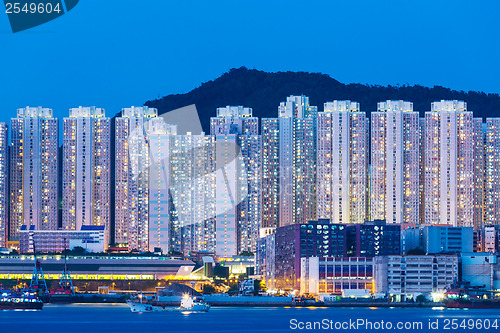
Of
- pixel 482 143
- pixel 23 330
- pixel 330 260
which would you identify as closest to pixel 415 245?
pixel 330 260

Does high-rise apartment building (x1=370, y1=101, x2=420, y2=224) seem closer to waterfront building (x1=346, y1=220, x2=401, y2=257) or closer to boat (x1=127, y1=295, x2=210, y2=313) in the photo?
waterfront building (x1=346, y1=220, x2=401, y2=257)

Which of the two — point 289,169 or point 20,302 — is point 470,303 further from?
point 20,302

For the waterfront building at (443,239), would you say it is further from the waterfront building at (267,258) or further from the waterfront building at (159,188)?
the waterfront building at (159,188)

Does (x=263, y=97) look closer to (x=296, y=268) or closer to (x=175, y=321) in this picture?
(x=296, y=268)

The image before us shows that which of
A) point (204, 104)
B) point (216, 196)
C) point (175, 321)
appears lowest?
point (175, 321)

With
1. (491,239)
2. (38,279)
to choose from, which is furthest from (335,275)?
(38,279)
